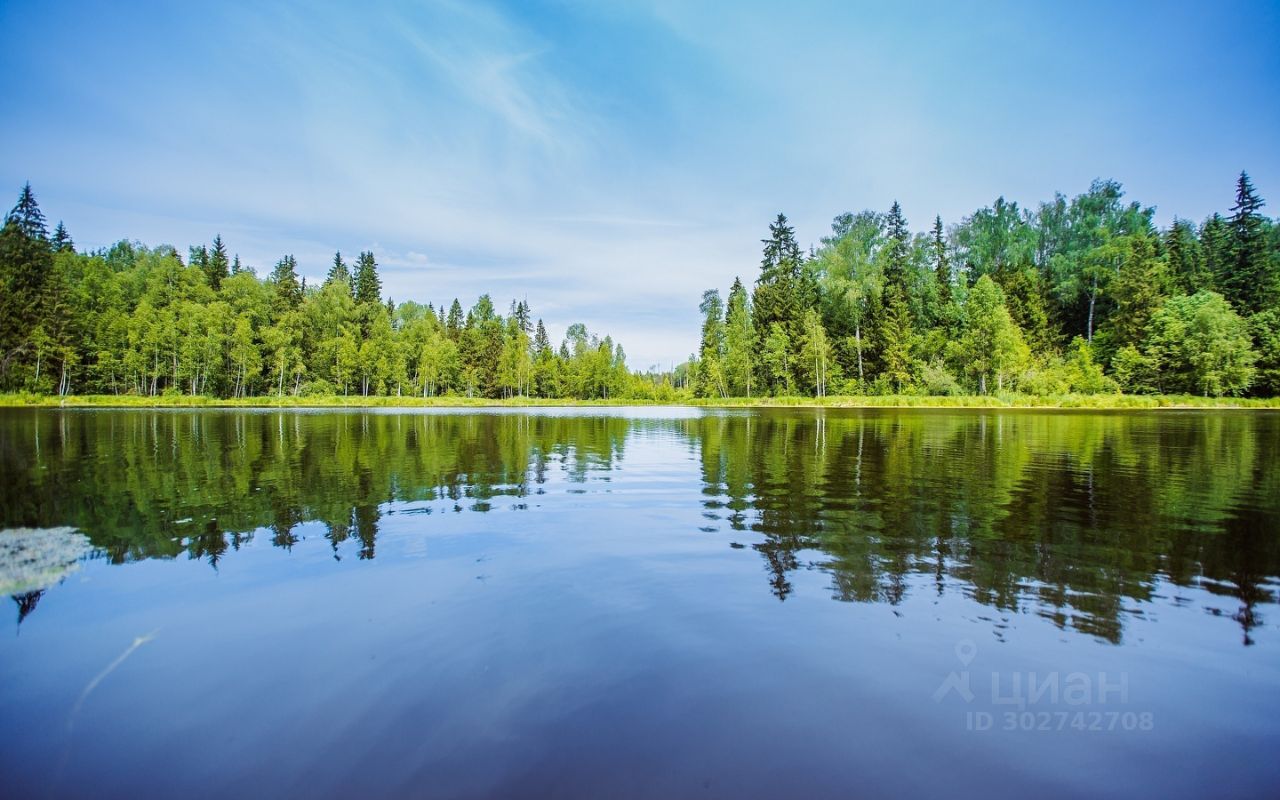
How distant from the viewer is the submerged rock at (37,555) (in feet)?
26.7

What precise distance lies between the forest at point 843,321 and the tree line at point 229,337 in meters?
0.32

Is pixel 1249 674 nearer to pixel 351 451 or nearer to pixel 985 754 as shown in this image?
pixel 985 754

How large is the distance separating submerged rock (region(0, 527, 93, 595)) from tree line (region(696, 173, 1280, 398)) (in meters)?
79.1

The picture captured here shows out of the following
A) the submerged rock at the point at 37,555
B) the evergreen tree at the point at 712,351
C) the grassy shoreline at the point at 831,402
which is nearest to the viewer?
the submerged rock at the point at 37,555

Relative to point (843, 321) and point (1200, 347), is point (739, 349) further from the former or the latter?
point (1200, 347)

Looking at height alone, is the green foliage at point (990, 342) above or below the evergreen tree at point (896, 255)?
below

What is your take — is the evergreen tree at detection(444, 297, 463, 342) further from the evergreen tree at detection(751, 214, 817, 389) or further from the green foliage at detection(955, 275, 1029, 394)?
the green foliage at detection(955, 275, 1029, 394)

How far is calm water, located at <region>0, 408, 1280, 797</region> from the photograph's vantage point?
414 cm

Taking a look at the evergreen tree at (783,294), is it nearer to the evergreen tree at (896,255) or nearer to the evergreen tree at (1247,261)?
the evergreen tree at (896,255)

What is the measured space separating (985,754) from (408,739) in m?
4.24

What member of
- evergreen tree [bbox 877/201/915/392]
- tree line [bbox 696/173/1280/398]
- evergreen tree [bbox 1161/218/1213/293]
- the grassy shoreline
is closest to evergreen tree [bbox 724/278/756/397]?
tree line [bbox 696/173/1280/398]

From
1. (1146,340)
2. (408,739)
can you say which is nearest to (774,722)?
(408,739)

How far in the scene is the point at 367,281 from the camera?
115375 mm

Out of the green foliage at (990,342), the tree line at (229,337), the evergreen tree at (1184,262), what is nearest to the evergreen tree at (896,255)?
the green foliage at (990,342)
